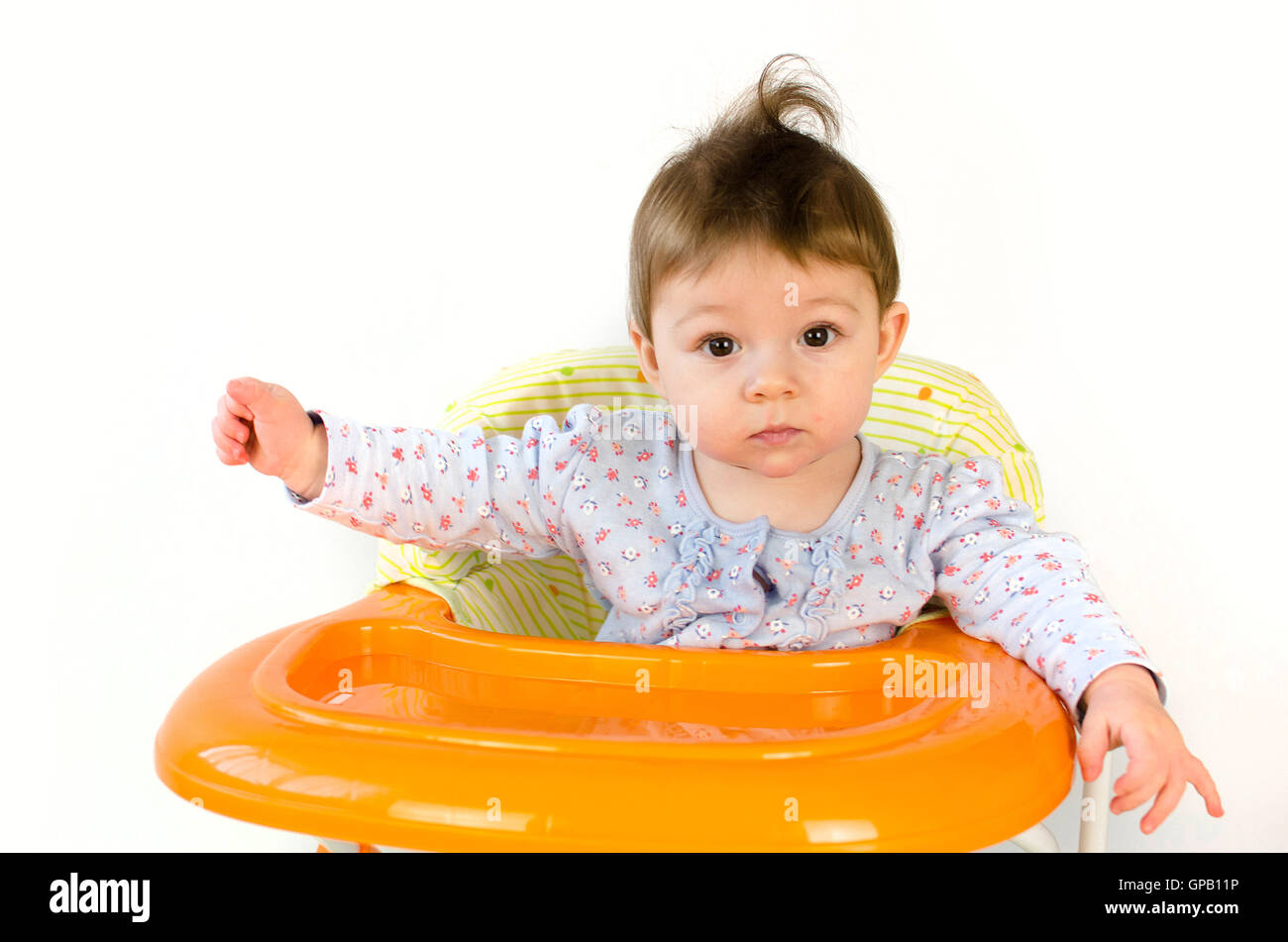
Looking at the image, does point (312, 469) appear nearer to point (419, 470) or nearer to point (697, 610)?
point (419, 470)

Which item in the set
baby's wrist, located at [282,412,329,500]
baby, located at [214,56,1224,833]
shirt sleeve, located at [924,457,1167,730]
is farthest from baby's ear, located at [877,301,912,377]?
baby's wrist, located at [282,412,329,500]

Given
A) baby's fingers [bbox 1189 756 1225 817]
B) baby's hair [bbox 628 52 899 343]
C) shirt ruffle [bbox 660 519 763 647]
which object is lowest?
baby's fingers [bbox 1189 756 1225 817]

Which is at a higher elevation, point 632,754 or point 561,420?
point 561,420

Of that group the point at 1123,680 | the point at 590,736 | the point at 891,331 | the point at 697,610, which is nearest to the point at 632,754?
the point at 590,736

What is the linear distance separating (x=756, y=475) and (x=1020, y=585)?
25cm

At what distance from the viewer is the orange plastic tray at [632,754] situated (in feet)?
2.37

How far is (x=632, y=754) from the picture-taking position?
0.76 meters

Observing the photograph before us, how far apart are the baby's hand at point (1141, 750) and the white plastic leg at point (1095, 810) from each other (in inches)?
1.4

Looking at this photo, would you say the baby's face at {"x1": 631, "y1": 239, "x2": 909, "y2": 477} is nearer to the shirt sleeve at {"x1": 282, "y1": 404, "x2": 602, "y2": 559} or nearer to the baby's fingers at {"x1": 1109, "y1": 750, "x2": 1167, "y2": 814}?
the shirt sleeve at {"x1": 282, "y1": 404, "x2": 602, "y2": 559}

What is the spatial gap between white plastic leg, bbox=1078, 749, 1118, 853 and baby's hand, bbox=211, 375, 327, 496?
655 mm

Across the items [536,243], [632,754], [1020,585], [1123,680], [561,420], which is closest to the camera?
[632,754]

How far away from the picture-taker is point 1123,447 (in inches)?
54.5

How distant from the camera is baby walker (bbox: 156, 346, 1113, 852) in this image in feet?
2.38
